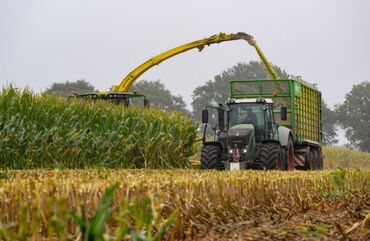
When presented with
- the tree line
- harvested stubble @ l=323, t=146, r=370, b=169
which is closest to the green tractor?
harvested stubble @ l=323, t=146, r=370, b=169

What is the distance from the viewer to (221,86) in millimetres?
100625

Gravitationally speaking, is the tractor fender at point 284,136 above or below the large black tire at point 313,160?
above

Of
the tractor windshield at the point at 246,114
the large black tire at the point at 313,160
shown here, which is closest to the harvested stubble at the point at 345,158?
the large black tire at the point at 313,160

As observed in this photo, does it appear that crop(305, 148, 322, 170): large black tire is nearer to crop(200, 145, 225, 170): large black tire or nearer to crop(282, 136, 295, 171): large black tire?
crop(282, 136, 295, 171): large black tire

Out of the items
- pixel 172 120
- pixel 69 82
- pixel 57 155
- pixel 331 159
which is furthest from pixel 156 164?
pixel 69 82

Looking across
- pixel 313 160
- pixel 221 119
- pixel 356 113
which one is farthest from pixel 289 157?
pixel 356 113

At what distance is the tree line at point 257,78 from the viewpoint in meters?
91.3

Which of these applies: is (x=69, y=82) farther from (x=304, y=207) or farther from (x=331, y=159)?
(x=304, y=207)

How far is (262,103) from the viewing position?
1647 centimetres

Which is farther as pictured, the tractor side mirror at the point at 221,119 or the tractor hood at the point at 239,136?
the tractor side mirror at the point at 221,119

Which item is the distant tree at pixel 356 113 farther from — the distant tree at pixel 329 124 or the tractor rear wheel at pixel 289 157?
the tractor rear wheel at pixel 289 157

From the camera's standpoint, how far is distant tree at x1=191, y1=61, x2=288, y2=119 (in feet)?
329

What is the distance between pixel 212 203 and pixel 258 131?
40.3 ft

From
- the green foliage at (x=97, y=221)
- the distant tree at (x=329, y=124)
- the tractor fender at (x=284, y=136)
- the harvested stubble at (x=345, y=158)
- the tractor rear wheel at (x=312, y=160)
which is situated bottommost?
the green foliage at (x=97, y=221)
